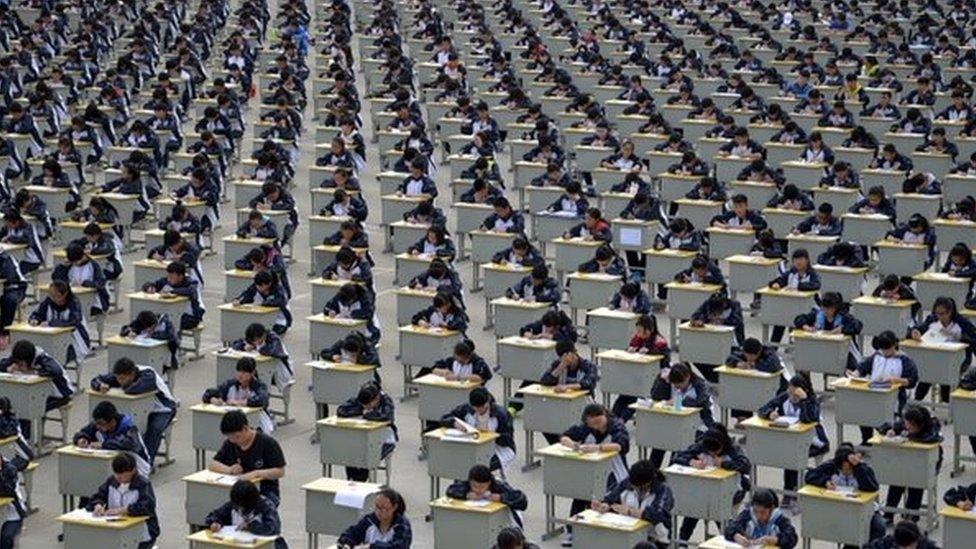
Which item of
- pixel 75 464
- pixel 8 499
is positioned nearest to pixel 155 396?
pixel 75 464

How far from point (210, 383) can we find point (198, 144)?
9569 millimetres

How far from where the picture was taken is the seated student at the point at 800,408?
1962 centimetres

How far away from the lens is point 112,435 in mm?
19203

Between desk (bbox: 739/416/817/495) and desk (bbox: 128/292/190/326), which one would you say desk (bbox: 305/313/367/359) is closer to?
desk (bbox: 128/292/190/326)

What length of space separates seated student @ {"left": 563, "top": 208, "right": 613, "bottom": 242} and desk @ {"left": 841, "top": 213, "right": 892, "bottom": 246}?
119 inches

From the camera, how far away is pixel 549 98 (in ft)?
125

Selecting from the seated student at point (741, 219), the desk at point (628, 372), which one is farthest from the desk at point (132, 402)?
the seated student at point (741, 219)

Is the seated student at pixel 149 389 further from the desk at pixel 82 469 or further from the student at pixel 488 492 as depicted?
the student at pixel 488 492

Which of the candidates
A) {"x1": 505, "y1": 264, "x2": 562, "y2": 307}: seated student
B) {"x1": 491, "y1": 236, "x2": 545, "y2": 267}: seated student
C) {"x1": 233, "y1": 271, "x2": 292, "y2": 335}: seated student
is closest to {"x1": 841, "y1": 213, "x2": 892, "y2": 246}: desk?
{"x1": 491, "y1": 236, "x2": 545, "y2": 267}: seated student

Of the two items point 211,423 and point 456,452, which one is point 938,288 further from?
point 211,423

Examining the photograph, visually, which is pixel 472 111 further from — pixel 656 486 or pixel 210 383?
pixel 656 486

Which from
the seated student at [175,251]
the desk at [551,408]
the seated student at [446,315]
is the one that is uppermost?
the seated student at [175,251]

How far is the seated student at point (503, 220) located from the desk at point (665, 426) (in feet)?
24.6

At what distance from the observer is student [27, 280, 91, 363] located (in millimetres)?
23078
